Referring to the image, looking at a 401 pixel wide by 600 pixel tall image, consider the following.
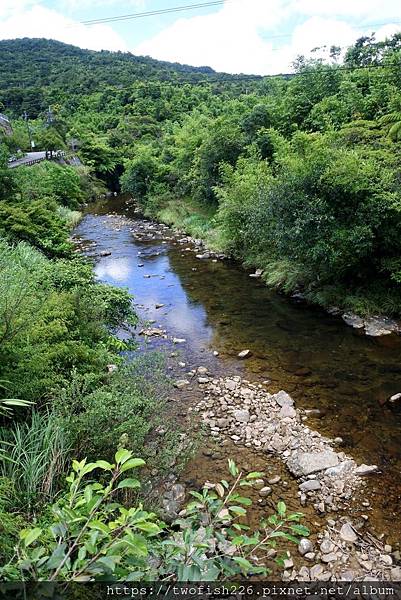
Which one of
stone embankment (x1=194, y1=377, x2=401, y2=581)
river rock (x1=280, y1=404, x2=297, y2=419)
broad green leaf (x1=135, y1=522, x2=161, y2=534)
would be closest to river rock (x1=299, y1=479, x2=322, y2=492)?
stone embankment (x1=194, y1=377, x2=401, y2=581)

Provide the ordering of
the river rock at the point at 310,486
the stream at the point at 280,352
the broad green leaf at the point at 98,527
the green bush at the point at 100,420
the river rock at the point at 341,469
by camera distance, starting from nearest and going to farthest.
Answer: the broad green leaf at the point at 98,527, the green bush at the point at 100,420, the river rock at the point at 310,486, the river rock at the point at 341,469, the stream at the point at 280,352

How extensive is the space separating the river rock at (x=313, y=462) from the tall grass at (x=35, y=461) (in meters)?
3.29

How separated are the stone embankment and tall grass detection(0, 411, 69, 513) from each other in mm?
2696

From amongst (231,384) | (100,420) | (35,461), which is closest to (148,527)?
(35,461)

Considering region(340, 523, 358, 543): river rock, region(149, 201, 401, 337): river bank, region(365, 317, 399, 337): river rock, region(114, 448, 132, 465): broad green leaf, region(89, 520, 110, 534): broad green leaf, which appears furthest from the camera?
region(149, 201, 401, 337): river bank

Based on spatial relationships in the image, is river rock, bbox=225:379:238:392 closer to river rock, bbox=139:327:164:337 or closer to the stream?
the stream

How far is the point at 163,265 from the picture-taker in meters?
16.8

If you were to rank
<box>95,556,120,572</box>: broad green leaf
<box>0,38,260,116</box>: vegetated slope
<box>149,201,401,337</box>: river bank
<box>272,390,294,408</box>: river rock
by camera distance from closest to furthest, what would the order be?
<box>95,556,120,572</box>: broad green leaf → <box>272,390,294,408</box>: river rock → <box>149,201,401,337</box>: river bank → <box>0,38,260,116</box>: vegetated slope

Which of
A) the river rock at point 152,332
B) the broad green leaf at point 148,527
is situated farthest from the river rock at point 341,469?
the river rock at point 152,332

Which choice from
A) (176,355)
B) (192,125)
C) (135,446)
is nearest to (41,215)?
(176,355)

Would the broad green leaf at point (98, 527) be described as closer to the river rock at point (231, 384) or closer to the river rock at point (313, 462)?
the river rock at point (313, 462)

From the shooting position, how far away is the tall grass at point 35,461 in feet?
12.3

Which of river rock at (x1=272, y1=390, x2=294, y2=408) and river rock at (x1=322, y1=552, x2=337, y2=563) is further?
river rock at (x1=272, y1=390, x2=294, y2=408)

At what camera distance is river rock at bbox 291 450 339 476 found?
564 cm
